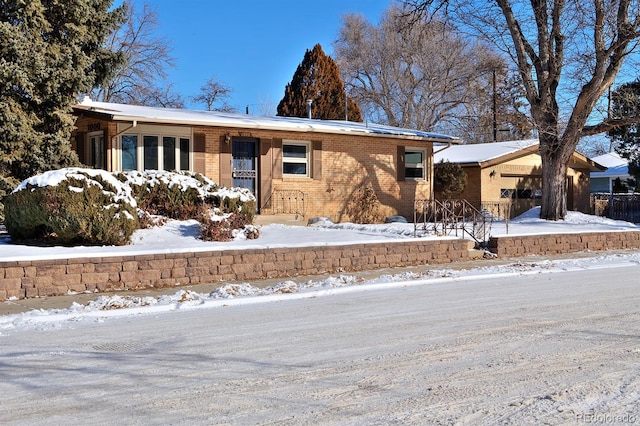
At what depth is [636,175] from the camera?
1375 inches

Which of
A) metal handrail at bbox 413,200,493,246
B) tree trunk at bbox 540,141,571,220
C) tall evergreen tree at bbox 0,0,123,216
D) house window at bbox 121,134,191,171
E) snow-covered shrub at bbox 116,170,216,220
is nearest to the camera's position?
snow-covered shrub at bbox 116,170,216,220

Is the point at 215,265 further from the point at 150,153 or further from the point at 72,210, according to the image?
the point at 150,153

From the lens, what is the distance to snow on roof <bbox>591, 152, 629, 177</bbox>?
153 ft

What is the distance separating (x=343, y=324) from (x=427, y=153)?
1847 cm

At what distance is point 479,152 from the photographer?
33469 mm

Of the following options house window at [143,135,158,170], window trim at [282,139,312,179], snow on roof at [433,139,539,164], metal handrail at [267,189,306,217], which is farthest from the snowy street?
snow on roof at [433,139,539,164]

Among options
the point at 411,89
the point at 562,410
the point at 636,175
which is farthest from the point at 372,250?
the point at 411,89

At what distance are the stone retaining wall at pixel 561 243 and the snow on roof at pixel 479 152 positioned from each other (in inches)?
403

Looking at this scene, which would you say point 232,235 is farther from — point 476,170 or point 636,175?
point 636,175

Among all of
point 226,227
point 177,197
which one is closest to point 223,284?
point 226,227

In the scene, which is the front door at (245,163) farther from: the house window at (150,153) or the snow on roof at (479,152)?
the snow on roof at (479,152)

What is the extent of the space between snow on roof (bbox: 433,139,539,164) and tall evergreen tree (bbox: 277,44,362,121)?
516 inches

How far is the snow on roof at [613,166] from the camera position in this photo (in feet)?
153

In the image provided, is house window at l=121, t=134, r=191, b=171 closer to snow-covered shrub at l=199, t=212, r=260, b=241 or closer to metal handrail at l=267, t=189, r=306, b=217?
metal handrail at l=267, t=189, r=306, b=217
